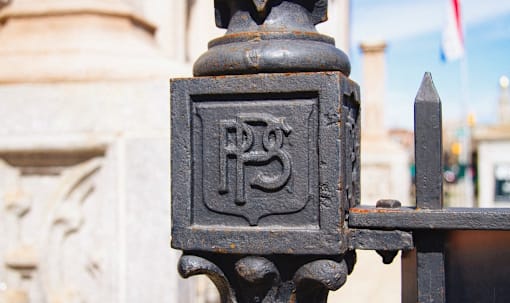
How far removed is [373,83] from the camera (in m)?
19.0

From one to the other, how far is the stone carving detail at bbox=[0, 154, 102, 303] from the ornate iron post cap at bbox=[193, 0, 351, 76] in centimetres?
178

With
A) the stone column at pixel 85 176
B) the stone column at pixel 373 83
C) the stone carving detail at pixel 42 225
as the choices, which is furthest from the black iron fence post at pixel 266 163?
the stone column at pixel 373 83

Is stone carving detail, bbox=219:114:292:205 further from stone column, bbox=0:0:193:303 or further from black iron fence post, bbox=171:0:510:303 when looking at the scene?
stone column, bbox=0:0:193:303

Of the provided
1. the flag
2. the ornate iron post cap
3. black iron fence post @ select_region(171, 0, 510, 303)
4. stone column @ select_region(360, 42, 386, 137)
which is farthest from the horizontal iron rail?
stone column @ select_region(360, 42, 386, 137)

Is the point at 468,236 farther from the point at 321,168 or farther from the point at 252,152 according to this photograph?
the point at 252,152

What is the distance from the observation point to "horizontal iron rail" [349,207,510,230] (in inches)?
71.2

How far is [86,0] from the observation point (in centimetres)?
396

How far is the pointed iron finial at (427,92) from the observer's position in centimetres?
190

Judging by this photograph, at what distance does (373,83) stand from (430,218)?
687 inches

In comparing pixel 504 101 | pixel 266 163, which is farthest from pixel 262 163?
pixel 504 101

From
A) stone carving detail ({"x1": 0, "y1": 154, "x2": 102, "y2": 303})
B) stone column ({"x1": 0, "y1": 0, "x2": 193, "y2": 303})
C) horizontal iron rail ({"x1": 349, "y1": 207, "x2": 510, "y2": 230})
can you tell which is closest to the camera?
horizontal iron rail ({"x1": 349, "y1": 207, "x2": 510, "y2": 230})

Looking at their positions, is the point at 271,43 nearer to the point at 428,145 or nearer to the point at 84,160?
the point at 428,145

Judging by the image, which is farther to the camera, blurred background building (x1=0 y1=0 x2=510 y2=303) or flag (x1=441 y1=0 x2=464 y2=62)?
flag (x1=441 y1=0 x2=464 y2=62)

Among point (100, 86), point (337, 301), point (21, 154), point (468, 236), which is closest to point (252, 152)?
point (468, 236)
